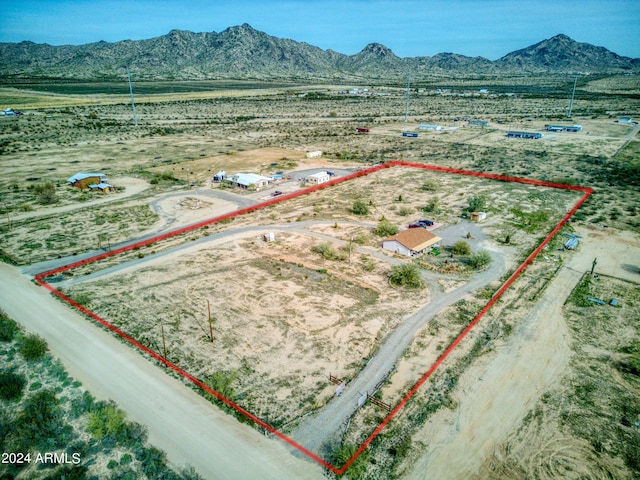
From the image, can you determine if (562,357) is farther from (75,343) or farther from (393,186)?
(393,186)

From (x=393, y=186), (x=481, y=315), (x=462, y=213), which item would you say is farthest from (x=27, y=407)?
(x=393, y=186)

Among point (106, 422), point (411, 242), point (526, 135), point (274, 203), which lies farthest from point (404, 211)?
point (526, 135)

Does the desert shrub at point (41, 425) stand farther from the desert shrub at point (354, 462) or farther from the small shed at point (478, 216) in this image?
the small shed at point (478, 216)

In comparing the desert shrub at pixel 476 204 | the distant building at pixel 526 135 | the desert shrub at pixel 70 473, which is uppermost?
the distant building at pixel 526 135

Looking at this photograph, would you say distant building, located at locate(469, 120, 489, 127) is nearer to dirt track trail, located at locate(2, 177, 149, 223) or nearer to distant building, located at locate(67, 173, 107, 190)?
dirt track trail, located at locate(2, 177, 149, 223)

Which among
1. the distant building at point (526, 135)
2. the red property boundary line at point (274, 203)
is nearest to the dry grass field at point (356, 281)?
→ the red property boundary line at point (274, 203)

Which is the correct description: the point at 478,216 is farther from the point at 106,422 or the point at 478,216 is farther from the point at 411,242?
the point at 106,422
